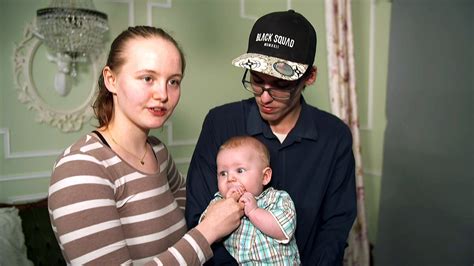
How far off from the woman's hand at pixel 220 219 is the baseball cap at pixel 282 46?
0.53 m

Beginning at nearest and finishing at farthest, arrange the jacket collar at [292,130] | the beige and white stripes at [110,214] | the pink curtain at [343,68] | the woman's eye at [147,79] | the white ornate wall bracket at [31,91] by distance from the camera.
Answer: the beige and white stripes at [110,214], the woman's eye at [147,79], the jacket collar at [292,130], the white ornate wall bracket at [31,91], the pink curtain at [343,68]

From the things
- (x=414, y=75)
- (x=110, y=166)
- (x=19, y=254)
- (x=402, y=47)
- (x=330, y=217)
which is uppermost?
(x=402, y=47)

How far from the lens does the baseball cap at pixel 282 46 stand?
A: 5.26ft

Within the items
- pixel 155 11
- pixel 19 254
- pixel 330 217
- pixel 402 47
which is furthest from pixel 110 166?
pixel 402 47

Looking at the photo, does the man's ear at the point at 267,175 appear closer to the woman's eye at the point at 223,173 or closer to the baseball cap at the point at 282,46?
the woman's eye at the point at 223,173

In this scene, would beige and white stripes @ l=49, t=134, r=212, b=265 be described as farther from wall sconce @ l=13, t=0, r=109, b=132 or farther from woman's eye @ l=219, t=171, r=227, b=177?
wall sconce @ l=13, t=0, r=109, b=132

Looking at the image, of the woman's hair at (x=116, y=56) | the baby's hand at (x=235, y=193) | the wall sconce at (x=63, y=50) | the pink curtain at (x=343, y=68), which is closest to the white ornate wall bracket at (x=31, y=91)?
the wall sconce at (x=63, y=50)

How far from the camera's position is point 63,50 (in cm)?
242

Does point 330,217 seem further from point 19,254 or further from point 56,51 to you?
point 56,51

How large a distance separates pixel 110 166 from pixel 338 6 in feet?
7.33

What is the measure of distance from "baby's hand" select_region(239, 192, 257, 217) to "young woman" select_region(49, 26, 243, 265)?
0.02 meters

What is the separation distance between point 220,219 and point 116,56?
68 centimetres

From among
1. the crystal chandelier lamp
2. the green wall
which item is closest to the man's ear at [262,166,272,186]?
the green wall

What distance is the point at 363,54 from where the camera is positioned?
11.7 feet
